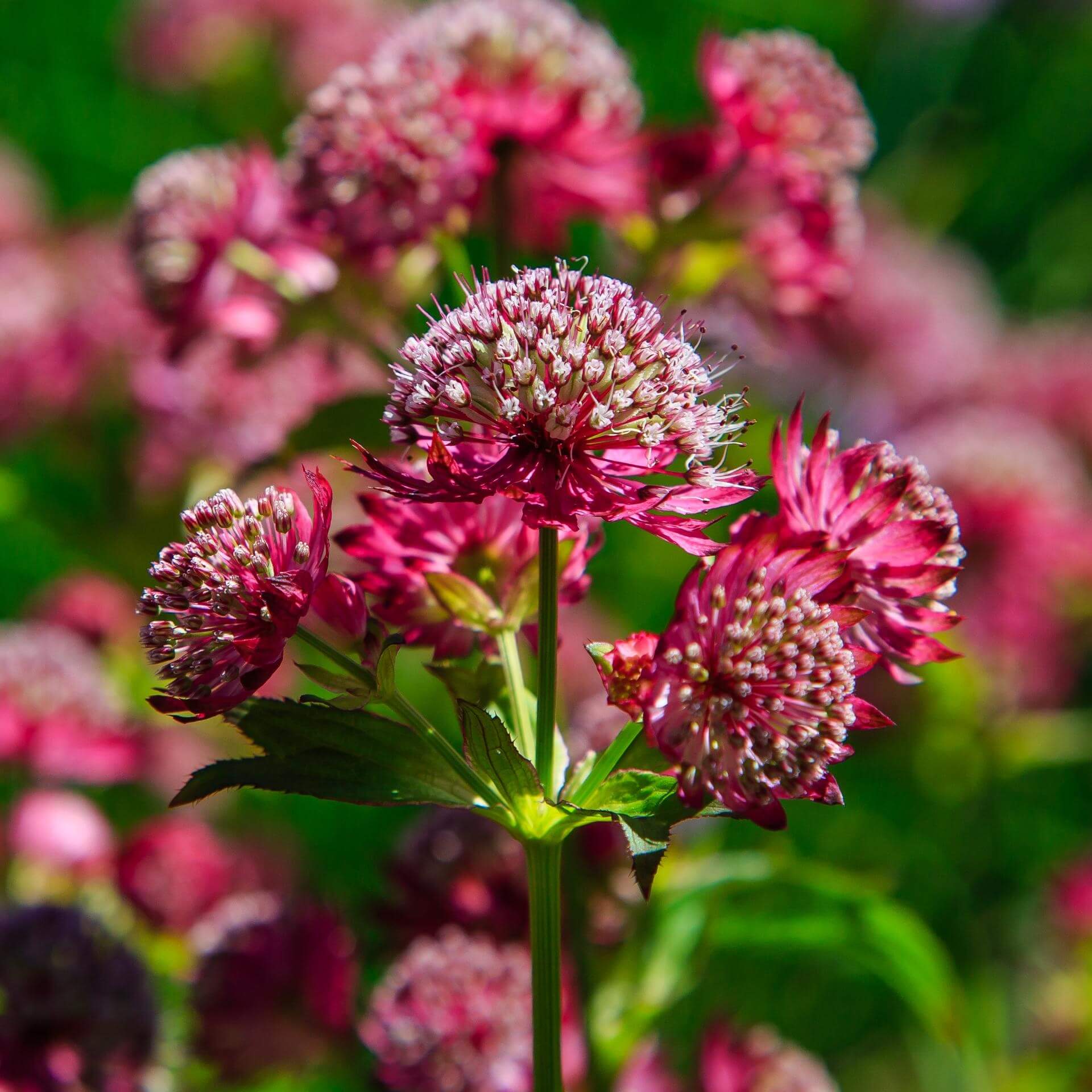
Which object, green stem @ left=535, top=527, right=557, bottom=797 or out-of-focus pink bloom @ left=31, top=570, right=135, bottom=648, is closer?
green stem @ left=535, top=527, right=557, bottom=797

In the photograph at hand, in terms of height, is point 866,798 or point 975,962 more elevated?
point 866,798

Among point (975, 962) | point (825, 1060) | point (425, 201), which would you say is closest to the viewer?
point (425, 201)

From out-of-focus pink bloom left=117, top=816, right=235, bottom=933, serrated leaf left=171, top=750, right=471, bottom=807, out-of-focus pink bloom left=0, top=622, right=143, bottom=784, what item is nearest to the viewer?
serrated leaf left=171, top=750, right=471, bottom=807

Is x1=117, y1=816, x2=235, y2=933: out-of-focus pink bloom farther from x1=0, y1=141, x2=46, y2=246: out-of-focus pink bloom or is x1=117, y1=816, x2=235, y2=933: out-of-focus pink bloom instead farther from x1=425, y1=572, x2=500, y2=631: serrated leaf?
x1=0, y1=141, x2=46, y2=246: out-of-focus pink bloom

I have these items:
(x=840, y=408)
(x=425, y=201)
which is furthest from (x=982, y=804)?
(x=425, y=201)

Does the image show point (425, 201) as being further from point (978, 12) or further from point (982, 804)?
point (978, 12)

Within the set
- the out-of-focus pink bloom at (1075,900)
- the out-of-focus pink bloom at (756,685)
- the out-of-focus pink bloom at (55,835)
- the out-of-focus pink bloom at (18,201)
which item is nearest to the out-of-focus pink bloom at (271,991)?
the out-of-focus pink bloom at (55,835)

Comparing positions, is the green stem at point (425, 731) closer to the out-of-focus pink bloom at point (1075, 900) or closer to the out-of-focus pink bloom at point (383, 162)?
the out-of-focus pink bloom at point (383, 162)

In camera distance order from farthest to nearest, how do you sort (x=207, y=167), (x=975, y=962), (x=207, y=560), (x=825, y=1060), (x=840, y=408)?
(x=840, y=408) < (x=825, y=1060) < (x=975, y=962) < (x=207, y=167) < (x=207, y=560)

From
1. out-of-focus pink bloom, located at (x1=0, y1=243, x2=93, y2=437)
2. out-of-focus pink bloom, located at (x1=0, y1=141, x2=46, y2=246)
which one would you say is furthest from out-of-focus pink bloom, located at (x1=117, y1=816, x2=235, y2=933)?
out-of-focus pink bloom, located at (x1=0, y1=141, x2=46, y2=246)
